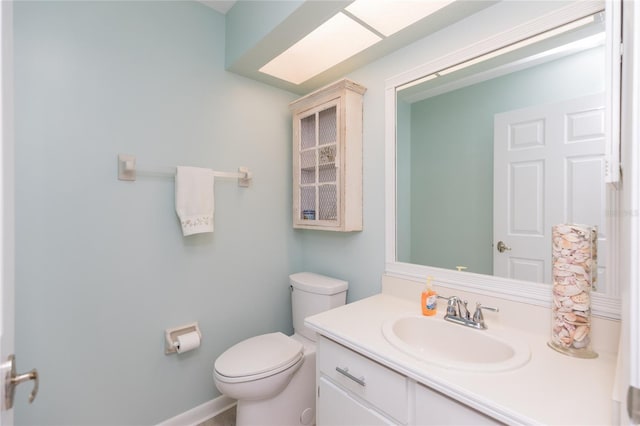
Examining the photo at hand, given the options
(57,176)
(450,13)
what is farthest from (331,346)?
(450,13)

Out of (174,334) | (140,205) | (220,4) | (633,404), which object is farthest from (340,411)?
(220,4)

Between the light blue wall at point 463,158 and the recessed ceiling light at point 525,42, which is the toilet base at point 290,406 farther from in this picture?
the recessed ceiling light at point 525,42

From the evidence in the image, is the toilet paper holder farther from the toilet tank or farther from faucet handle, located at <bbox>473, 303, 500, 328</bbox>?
faucet handle, located at <bbox>473, 303, 500, 328</bbox>

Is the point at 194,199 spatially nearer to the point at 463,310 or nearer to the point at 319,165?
the point at 319,165

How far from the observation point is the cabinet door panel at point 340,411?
100cm

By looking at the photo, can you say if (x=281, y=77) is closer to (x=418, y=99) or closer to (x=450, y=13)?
(x=418, y=99)

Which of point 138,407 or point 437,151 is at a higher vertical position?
point 437,151

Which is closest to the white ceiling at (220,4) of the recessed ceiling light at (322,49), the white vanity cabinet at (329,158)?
the recessed ceiling light at (322,49)

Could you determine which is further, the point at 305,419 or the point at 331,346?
the point at 305,419

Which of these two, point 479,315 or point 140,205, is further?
point 140,205

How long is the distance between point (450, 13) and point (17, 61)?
188 cm

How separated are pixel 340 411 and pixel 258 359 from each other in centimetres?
54

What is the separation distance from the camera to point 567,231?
963 millimetres

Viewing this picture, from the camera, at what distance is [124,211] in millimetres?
1471
